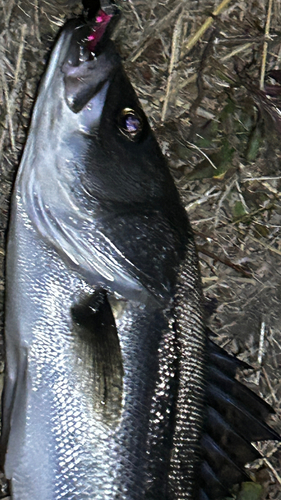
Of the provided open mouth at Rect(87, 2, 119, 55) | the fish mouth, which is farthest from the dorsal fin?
open mouth at Rect(87, 2, 119, 55)

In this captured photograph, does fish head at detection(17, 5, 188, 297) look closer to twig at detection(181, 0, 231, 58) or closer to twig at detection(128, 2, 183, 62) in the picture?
twig at detection(128, 2, 183, 62)

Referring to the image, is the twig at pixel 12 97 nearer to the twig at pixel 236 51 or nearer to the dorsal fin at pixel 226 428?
the twig at pixel 236 51

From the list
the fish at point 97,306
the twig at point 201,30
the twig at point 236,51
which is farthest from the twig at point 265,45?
the fish at point 97,306

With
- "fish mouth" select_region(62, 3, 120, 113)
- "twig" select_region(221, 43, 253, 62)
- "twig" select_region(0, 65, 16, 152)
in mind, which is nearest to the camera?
"fish mouth" select_region(62, 3, 120, 113)

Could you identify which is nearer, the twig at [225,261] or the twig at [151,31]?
the twig at [151,31]

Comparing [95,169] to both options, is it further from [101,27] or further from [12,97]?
[12,97]

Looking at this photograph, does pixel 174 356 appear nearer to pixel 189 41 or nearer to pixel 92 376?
pixel 92 376
